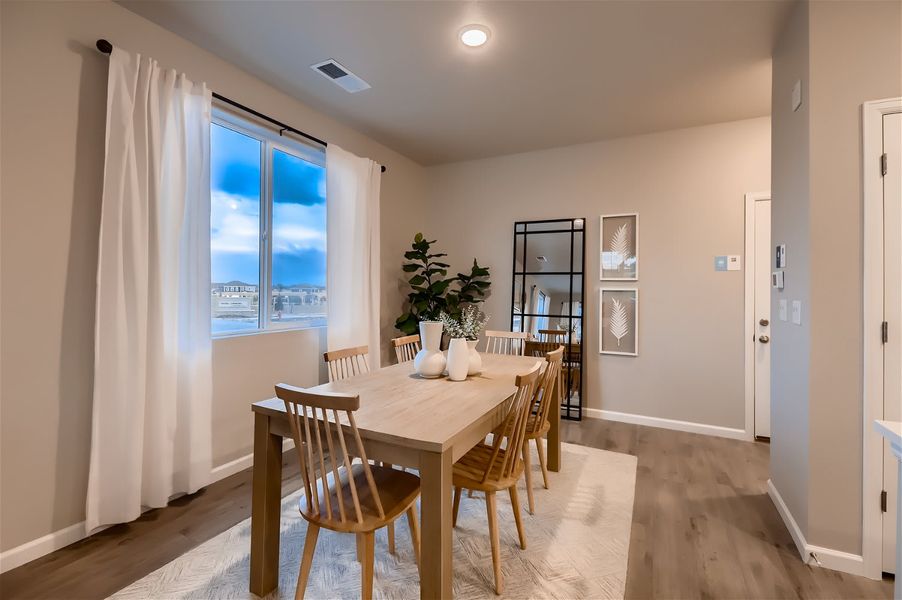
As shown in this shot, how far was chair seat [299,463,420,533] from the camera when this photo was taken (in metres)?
1.38

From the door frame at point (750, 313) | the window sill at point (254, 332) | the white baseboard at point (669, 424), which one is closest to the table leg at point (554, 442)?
the white baseboard at point (669, 424)

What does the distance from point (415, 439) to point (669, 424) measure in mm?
3309

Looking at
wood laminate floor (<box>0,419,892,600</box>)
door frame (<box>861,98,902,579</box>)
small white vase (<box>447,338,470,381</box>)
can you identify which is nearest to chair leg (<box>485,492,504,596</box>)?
wood laminate floor (<box>0,419,892,600</box>)

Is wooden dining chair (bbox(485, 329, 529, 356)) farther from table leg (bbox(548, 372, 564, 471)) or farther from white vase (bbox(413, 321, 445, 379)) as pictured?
white vase (bbox(413, 321, 445, 379))

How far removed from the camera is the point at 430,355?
2.26 metres

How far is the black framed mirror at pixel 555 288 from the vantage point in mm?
4051

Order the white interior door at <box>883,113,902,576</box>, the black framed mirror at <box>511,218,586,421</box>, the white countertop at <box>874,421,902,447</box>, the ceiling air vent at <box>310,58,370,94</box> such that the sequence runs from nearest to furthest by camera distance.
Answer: the white countertop at <box>874,421,902,447</box> < the white interior door at <box>883,113,902,576</box> < the ceiling air vent at <box>310,58,370,94</box> < the black framed mirror at <box>511,218,586,421</box>

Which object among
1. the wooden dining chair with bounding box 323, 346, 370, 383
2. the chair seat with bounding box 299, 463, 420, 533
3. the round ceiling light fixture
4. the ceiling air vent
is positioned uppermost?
the ceiling air vent

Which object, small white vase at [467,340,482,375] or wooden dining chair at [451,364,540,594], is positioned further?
small white vase at [467,340,482,375]

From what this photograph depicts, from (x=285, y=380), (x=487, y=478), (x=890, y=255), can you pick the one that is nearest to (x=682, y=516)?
(x=487, y=478)

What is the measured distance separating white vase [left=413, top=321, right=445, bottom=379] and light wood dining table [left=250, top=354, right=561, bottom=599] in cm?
5

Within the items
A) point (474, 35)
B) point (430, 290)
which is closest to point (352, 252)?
point (430, 290)

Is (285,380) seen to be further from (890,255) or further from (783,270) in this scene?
(890,255)

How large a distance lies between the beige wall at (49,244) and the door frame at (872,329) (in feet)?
12.0
